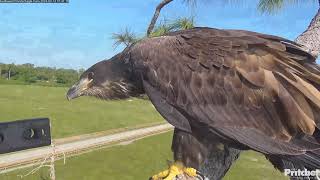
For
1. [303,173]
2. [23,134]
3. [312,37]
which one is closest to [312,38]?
[312,37]

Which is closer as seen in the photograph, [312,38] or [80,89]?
[80,89]

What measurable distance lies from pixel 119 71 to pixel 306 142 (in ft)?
4.11

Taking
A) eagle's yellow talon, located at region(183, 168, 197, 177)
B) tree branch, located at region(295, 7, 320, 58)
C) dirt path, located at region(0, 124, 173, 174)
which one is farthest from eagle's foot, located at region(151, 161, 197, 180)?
dirt path, located at region(0, 124, 173, 174)

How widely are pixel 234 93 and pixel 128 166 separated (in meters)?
8.50

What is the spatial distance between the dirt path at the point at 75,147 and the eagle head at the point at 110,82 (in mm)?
5516

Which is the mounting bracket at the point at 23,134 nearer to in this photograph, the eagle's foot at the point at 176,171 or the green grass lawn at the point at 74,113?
the eagle's foot at the point at 176,171

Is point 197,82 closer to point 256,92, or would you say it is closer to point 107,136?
point 256,92

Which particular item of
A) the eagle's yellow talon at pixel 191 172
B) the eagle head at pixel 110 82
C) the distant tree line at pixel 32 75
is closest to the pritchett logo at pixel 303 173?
the eagle's yellow talon at pixel 191 172

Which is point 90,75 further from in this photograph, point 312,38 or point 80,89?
point 312,38

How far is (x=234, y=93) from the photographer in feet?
9.54

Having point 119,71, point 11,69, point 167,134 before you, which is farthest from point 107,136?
point 11,69

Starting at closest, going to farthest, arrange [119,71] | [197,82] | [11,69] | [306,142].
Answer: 1. [306,142]
2. [197,82]
3. [119,71]
4. [11,69]

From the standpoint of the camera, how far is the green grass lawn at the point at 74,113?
1692cm

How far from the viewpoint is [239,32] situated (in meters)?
3.11
